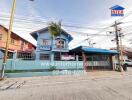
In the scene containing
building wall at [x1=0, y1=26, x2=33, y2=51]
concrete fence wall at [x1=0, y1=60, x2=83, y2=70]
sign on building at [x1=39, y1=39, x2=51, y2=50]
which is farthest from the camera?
building wall at [x1=0, y1=26, x2=33, y2=51]

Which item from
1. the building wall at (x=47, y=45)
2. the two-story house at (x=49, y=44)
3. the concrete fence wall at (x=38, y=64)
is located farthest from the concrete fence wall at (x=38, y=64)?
the building wall at (x=47, y=45)

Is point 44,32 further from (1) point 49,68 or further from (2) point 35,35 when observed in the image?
(1) point 49,68

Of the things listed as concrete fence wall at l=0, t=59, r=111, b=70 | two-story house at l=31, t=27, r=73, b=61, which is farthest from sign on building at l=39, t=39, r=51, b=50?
concrete fence wall at l=0, t=59, r=111, b=70

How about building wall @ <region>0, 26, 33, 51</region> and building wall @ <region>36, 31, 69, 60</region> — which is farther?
building wall @ <region>0, 26, 33, 51</region>

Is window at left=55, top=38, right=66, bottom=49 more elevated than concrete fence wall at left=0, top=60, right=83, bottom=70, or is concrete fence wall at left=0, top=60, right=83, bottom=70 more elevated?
window at left=55, top=38, right=66, bottom=49

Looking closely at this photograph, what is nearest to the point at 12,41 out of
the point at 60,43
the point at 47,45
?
the point at 47,45

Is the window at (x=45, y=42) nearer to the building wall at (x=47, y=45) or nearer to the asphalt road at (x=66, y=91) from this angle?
the building wall at (x=47, y=45)

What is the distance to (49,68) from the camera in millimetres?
12578

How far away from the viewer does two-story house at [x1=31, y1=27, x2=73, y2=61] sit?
21.0 m

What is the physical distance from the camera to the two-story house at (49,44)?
21.0 m

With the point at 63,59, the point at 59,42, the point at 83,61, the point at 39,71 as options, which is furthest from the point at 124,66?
the point at 39,71

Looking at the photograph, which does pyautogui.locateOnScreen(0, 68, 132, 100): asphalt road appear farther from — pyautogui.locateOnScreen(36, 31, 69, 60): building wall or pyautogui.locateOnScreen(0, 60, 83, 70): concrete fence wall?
pyautogui.locateOnScreen(36, 31, 69, 60): building wall

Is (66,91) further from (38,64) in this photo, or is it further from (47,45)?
(47,45)

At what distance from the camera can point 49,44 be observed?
2181 centimetres
